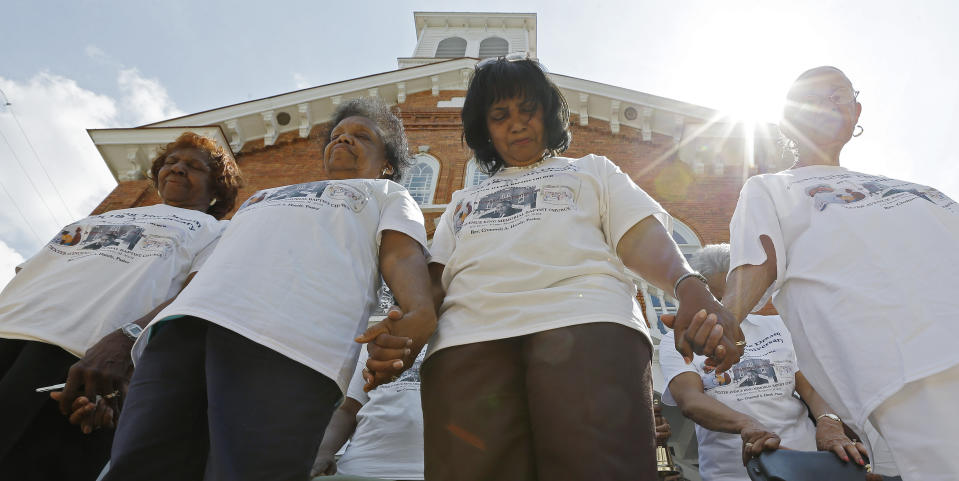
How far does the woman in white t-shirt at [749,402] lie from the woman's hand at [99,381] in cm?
277

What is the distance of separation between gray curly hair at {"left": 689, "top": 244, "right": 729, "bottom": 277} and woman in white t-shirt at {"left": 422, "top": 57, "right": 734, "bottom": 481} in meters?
1.92

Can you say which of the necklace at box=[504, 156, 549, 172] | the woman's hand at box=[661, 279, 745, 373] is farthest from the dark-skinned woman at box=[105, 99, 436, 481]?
the woman's hand at box=[661, 279, 745, 373]

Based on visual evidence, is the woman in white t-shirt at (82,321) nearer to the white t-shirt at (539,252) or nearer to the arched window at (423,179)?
the white t-shirt at (539,252)

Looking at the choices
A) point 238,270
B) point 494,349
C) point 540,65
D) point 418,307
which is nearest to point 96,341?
point 238,270

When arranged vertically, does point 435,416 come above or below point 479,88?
below

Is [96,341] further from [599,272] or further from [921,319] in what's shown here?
[921,319]

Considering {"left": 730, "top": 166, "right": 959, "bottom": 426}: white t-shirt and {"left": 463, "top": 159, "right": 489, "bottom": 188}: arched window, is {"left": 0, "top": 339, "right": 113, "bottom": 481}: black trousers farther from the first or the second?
{"left": 463, "top": 159, "right": 489, "bottom": 188}: arched window

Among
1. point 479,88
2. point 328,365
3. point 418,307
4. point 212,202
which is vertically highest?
point 479,88

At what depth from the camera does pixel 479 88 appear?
8.22 feet

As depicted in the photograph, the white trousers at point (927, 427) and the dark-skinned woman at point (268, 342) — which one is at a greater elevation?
the dark-skinned woman at point (268, 342)

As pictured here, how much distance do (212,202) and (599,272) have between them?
2.81 metres

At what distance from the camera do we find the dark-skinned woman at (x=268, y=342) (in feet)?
5.12

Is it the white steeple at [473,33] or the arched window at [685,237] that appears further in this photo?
the white steeple at [473,33]

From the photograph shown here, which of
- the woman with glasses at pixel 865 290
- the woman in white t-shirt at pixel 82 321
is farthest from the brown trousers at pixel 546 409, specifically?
the woman in white t-shirt at pixel 82 321
